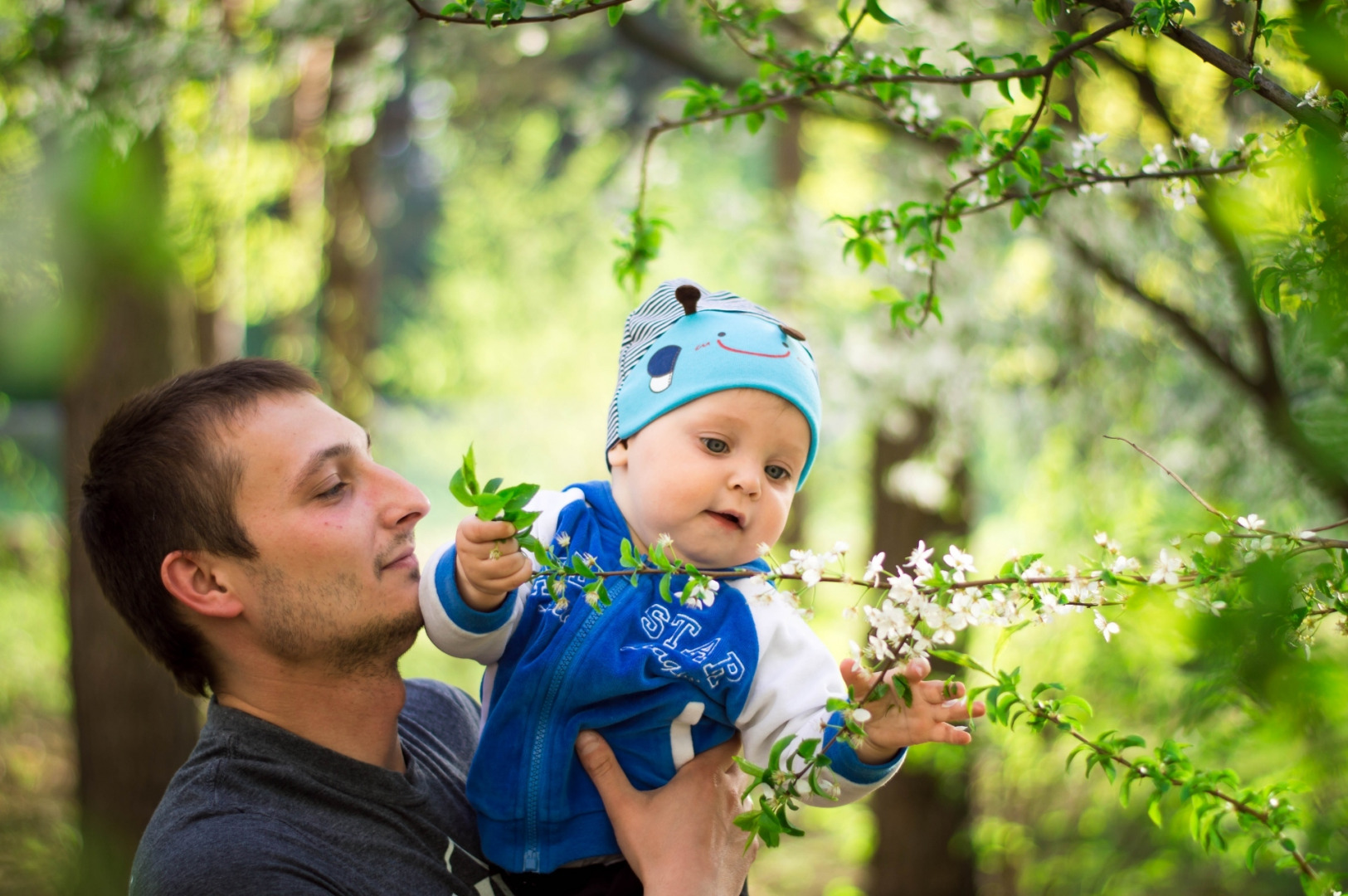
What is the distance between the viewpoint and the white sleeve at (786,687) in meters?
1.65

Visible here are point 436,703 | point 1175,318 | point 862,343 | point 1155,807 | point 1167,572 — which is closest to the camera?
point 1167,572

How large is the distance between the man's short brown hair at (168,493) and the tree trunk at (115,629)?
10.2 feet

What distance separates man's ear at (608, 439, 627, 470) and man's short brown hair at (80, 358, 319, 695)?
67cm

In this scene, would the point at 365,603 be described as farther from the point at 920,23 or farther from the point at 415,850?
the point at 920,23

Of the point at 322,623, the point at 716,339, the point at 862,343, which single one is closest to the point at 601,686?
the point at 322,623

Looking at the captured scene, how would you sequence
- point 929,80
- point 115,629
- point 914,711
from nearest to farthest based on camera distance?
1. point 914,711
2. point 929,80
3. point 115,629

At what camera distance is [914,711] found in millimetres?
1350

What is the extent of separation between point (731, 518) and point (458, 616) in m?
0.48

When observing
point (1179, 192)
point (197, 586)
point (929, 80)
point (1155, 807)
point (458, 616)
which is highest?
point (929, 80)

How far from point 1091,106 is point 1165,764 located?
4399 mm

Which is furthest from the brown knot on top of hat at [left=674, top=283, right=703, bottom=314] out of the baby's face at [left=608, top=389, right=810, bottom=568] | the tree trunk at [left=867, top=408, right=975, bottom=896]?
the tree trunk at [left=867, top=408, right=975, bottom=896]

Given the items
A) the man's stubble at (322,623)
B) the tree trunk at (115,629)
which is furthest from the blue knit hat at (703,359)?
the tree trunk at (115,629)

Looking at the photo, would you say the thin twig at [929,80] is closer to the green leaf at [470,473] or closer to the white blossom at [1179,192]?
the white blossom at [1179,192]

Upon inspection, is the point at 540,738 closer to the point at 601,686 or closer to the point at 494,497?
the point at 601,686
